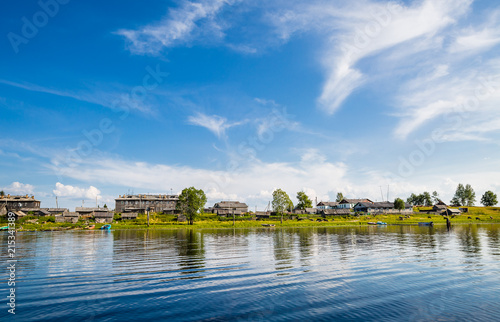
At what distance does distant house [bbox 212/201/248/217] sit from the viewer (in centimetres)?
17288

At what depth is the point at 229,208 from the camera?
601 feet

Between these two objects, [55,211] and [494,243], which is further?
[55,211]

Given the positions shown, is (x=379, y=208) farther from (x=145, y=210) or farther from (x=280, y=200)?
(x=145, y=210)

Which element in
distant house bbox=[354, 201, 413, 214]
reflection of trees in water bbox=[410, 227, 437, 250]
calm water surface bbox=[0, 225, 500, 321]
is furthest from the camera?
distant house bbox=[354, 201, 413, 214]

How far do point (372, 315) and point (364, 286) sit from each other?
653 centimetres

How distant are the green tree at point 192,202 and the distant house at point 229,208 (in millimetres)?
41735

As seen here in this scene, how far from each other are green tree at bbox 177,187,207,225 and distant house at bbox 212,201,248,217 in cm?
4173

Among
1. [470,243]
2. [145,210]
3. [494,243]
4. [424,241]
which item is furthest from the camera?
[145,210]

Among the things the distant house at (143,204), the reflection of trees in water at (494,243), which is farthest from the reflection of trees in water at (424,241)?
the distant house at (143,204)

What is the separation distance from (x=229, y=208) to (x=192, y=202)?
200 feet

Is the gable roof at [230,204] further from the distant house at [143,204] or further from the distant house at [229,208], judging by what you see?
the distant house at [143,204]

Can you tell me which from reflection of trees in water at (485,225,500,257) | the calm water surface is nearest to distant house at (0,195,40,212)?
the calm water surface

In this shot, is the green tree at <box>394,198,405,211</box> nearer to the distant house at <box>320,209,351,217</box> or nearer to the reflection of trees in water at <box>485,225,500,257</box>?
the distant house at <box>320,209,351,217</box>

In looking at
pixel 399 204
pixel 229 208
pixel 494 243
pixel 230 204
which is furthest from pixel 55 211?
pixel 399 204
